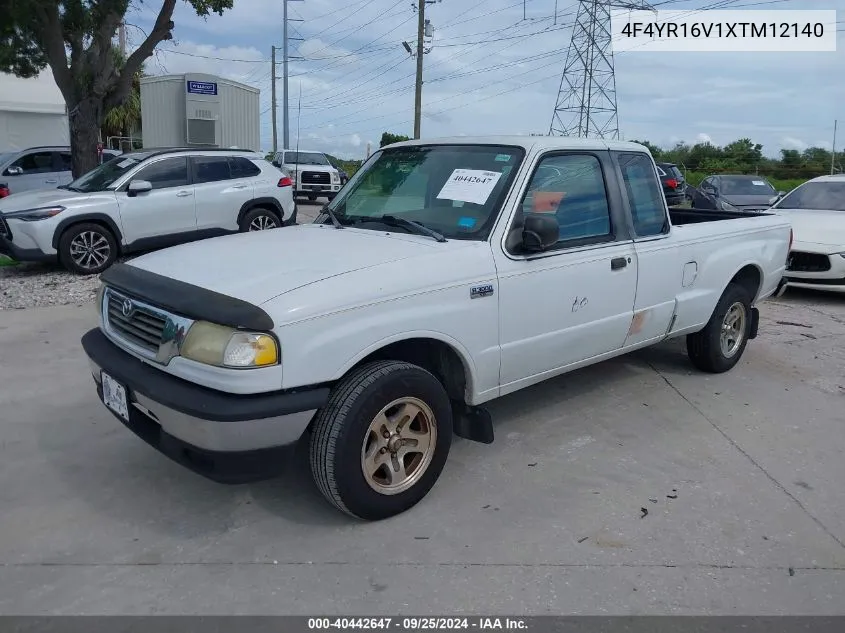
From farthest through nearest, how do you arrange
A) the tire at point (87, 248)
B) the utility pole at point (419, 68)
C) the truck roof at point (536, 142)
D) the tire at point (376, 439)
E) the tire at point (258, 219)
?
the utility pole at point (419, 68)
the tire at point (258, 219)
the tire at point (87, 248)
the truck roof at point (536, 142)
the tire at point (376, 439)

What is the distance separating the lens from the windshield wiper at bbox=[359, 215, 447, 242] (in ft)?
12.4

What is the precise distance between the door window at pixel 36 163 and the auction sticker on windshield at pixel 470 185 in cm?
1322

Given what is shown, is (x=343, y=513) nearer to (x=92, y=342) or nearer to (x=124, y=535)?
(x=124, y=535)

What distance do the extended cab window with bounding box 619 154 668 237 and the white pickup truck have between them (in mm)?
15

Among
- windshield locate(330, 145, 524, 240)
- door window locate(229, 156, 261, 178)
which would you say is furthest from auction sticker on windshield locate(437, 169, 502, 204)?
door window locate(229, 156, 261, 178)

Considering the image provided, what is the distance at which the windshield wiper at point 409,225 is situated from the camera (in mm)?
3790

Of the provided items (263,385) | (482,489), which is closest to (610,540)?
(482,489)

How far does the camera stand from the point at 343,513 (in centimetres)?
342

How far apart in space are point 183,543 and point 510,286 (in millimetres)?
2020

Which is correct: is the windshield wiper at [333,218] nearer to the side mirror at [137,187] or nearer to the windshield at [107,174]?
the side mirror at [137,187]

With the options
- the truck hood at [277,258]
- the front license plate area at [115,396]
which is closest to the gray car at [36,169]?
the truck hood at [277,258]

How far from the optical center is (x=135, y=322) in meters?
3.39

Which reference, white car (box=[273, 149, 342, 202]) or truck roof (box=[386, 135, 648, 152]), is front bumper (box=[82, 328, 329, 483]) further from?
white car (box=[273, 149, 342, 202])

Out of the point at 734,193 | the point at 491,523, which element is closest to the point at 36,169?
the point at 491,523
